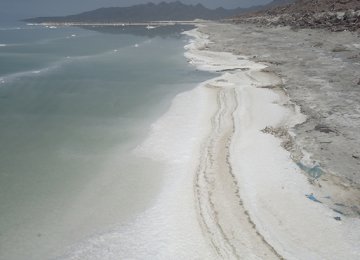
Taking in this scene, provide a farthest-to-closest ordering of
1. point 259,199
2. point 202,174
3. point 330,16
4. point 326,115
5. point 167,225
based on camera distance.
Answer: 1. point 330,16
2. point 326,115
3. point 202,174
4. point 259,199
5. point 167,225

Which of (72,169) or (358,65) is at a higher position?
(358,65)

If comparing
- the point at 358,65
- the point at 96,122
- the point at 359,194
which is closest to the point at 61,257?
the point at 359,194

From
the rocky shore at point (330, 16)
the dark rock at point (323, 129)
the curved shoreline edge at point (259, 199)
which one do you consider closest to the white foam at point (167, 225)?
the curved shoreline edge at point (259, 199)

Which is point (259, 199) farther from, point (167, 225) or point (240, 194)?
point (167, 225)

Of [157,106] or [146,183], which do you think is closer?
[146,183]

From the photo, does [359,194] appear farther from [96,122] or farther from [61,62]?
[61,62]

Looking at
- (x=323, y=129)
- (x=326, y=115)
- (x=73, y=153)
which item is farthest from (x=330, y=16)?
(x=73, y=153)

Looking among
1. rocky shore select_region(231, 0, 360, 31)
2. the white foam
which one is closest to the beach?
the white foam
